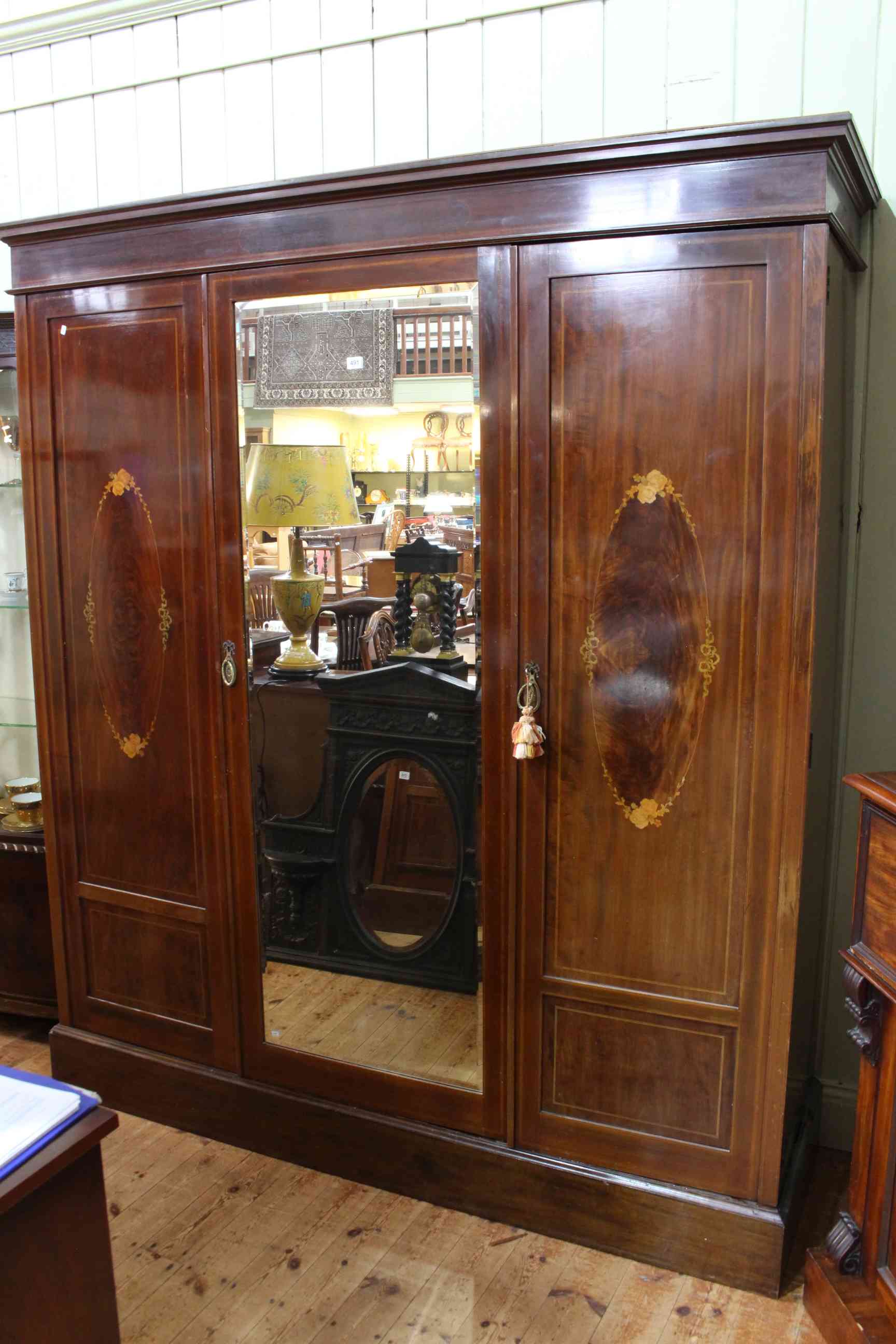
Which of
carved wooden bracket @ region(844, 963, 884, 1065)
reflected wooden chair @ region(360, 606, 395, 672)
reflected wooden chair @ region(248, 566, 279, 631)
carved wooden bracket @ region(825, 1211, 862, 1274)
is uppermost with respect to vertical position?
reflected wooden chair @ region(248, 566, 279, 631)

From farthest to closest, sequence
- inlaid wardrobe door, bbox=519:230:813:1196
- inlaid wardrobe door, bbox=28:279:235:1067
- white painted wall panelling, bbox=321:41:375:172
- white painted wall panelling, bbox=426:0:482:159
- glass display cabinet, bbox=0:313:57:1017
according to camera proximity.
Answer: glass display cabinet, bbox=0:313:57:1017 < white painted wall panelling, bbox=321:41:375:172 < white painted wall panelling, bbox=426:0:482:159 < inlaid wardrobe door, bbox=28:279:235:1067 < inlaid wardrobe door, bbox=519:230:813:1196

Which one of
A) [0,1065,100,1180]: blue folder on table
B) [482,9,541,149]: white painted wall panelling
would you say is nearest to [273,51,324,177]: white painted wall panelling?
[482,9,541,149]: white painted wall panelling

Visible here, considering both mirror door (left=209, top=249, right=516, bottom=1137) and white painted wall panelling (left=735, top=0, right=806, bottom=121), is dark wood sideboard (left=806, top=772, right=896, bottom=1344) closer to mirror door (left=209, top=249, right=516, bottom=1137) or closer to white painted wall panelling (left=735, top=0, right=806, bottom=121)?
mirror door (left=209, top=249, right=516, bottom=1137)

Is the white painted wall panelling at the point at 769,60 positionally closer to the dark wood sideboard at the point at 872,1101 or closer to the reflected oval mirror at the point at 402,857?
the dark wood sideboard at the point at 872,1101

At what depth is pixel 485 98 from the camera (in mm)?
2373

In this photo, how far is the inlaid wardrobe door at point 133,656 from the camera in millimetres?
2225

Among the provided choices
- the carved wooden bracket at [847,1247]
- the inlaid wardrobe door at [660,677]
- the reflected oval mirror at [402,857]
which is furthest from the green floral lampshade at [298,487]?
the carved wooden bracket at [847,1247]

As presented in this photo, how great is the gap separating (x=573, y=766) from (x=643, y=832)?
173 mm

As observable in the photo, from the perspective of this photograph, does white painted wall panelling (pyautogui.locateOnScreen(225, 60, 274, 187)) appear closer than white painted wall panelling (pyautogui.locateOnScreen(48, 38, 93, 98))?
Yes

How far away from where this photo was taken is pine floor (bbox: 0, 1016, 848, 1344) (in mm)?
1901

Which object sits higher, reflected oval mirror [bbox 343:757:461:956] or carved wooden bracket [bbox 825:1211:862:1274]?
reflected oval mirror [bbox 343:757:461:956]

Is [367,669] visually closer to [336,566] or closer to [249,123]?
[336,566]

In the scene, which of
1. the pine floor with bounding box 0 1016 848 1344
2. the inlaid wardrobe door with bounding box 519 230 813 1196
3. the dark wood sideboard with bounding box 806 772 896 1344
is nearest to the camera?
the dark wood sideboard with bounding box 806 772 896 1344

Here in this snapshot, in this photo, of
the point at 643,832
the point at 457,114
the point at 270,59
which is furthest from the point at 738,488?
the point at 270,59
